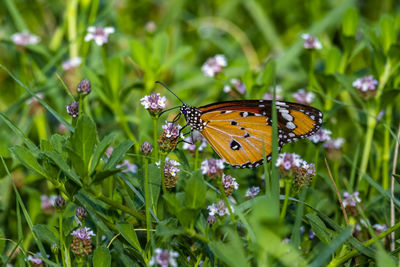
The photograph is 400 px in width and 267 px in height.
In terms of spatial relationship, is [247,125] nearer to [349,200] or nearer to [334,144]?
[334,144]

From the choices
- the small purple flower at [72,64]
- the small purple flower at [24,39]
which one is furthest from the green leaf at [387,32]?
the small purple flower at [24,39]

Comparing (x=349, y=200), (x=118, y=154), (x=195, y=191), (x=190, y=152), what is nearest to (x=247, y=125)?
(x=190, y=152)

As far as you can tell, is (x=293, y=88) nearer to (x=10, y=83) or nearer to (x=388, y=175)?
(x=388, y=175)

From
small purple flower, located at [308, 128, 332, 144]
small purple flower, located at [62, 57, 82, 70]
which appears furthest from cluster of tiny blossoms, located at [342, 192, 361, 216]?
small purple flower, located at [62, 57, 82, 70]

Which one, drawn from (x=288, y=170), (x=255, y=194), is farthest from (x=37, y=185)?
(x=288, y=170)

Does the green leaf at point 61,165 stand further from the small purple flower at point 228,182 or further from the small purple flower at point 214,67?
the small purple flower at point 214,67
